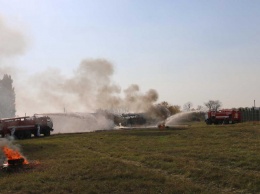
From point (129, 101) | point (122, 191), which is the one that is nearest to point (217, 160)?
point (122, 191)

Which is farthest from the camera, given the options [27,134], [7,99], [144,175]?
[7,99]

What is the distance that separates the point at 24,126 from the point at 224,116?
3109 centimetres

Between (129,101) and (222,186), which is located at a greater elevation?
(129,101)

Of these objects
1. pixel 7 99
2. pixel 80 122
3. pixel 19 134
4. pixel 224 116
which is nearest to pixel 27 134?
pixel 19 134

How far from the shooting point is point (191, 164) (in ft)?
50.6

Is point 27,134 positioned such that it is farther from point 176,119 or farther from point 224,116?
point 176,119

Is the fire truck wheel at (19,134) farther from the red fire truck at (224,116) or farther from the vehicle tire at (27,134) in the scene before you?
the red fire truck at (224,116)

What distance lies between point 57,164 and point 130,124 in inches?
1942

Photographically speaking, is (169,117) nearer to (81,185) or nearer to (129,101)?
(129,101)

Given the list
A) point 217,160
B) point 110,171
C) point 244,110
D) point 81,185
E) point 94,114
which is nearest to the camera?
point 81,185

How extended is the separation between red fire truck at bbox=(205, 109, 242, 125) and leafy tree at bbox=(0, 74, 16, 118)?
36.1 meters

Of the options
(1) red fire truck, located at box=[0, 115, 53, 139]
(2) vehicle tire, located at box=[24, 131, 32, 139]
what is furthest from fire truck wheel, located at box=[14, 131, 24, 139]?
(2) vehicle tire, located at box=[24, 131, 32, 139]

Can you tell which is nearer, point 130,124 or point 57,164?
point 57,164

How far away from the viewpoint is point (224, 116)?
5838 centimetres
